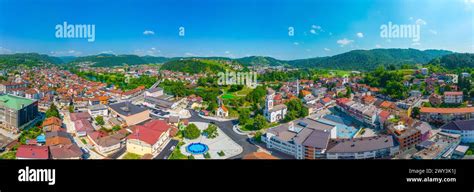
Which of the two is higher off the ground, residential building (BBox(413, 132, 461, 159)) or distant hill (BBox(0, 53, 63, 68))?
distant hill (BBox(0, 53, 63, 68))

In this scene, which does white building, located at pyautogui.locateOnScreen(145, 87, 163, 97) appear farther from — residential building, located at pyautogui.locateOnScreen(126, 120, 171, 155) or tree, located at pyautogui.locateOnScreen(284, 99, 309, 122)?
tree, located at pyautogui.locateOnScreen(284, 99, 309, 122)

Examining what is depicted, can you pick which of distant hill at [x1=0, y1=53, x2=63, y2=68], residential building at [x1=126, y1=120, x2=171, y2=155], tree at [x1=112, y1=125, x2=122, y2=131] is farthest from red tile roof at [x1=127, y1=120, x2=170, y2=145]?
distant hill at [x1=0, y1=53, x2=63, y2=68]

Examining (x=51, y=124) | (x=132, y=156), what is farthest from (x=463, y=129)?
(x=51, y=124)

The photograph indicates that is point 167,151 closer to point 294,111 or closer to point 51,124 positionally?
point 51,124

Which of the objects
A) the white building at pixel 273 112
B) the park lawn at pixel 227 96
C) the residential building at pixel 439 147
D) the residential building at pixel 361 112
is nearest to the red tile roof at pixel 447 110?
the residential building at pixel 361 112
